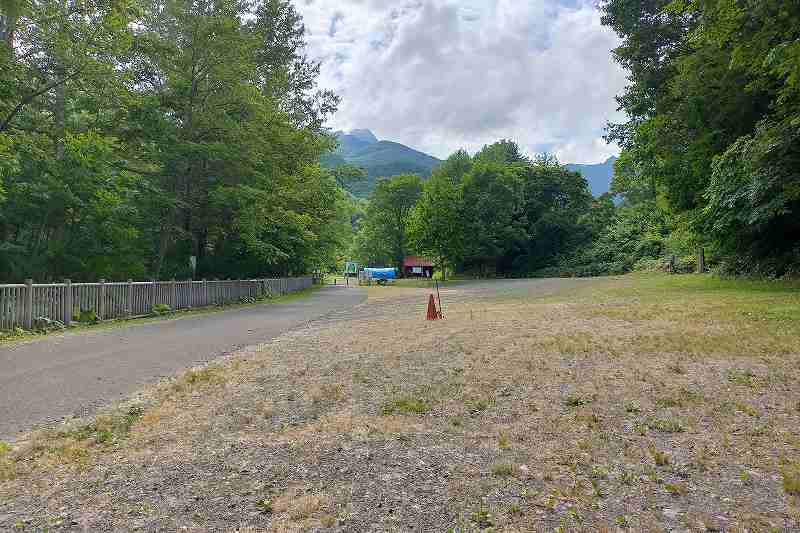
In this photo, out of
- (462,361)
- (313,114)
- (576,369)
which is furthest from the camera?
(313,114)

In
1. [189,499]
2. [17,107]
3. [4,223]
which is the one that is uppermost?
[17,107]

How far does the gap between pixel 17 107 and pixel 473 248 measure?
3965cm

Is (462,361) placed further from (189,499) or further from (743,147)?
(743,147)

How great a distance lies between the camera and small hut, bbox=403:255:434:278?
257ft

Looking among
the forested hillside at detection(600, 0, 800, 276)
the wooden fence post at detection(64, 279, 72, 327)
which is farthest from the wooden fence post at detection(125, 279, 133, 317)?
the forested hillside at detection(600, 0, 800, 276)

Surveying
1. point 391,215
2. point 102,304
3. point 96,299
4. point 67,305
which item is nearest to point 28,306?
point 67,305

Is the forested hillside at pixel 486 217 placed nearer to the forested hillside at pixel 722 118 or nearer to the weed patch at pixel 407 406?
the forested hillside at pixel 722 118

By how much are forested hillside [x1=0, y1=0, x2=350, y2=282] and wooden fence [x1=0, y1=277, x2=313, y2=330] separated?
212 centimetres

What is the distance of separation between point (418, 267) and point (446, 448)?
→ 76.3m

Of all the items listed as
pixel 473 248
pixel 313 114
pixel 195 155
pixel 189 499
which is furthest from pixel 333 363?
pixel 473 248

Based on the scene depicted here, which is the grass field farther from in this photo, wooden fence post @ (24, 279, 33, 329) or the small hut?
the small hut

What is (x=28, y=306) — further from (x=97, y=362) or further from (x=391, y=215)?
(x=391, y=215)

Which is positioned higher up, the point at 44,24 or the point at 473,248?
the point at 44,24

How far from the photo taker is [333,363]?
22.9 ft
